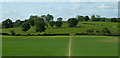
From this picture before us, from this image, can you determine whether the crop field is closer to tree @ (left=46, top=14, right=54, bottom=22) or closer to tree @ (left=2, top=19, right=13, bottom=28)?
tree @ (left=2, top=19, right=13, bottom=28)

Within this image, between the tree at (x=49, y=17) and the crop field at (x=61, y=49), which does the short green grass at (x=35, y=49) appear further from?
the tree at (x=49, y=17)

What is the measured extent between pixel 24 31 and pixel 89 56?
73.1 metres

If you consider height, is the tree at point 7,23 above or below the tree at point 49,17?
below

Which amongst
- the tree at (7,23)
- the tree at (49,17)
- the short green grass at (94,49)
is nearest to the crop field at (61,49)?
the short green grass at (94,49)

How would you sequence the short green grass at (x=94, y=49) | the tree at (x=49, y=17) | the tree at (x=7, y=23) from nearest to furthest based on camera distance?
the short green grass at (x=94, y=49)
the tree at (x=7, y=23)
the tree at (x=49, y=17)

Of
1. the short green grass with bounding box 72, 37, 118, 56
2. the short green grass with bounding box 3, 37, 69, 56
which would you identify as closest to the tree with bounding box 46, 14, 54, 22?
the short green grass with bounding box 3, 37, 69, 56

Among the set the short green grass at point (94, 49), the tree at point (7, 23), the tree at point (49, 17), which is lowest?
the short green grass at point (94, 49)

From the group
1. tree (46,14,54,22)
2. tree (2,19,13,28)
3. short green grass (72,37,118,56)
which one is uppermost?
tree (46,14,54,22)

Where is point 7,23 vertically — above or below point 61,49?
above

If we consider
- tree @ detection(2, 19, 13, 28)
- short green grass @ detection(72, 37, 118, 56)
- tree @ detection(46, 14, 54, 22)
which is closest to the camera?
short green grass @ detection(72, 37, 118, 56)

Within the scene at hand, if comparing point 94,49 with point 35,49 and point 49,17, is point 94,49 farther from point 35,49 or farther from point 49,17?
point 49,17

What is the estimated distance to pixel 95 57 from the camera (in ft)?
111

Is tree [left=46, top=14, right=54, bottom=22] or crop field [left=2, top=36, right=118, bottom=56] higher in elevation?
tree [left=46, top=14, right=54, bottom=22]

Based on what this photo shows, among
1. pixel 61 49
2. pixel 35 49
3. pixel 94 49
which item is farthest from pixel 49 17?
pixel 94 49
